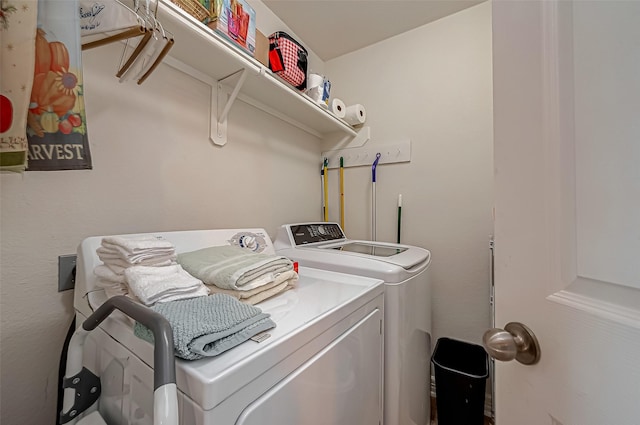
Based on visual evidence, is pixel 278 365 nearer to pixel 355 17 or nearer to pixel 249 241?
pixel 249 241

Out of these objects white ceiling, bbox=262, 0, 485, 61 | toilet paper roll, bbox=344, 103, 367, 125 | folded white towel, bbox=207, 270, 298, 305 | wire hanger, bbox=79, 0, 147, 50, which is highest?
white ceiling, bbox=262, 0, 485, 61

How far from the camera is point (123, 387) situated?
0.66 meters

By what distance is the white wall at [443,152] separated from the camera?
5.77 feet

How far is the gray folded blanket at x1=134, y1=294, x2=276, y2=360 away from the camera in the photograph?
20.4 inches

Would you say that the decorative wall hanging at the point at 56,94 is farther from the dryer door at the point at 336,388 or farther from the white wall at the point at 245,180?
the dryer door at the point at 336,388

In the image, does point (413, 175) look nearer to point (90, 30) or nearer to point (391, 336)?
point (391, 336)

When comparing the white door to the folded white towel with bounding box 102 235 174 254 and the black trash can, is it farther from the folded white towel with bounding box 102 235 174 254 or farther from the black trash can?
the black trash can

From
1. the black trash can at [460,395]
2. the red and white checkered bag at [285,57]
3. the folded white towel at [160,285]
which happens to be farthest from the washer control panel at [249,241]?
the black trash can at [460,395]

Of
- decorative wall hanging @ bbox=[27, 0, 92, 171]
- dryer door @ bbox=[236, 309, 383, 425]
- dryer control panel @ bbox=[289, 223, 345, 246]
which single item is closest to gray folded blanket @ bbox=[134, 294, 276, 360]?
dryer door @ bbox=[236, 309, 383, 425]

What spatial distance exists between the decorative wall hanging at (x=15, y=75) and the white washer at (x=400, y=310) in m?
1.10

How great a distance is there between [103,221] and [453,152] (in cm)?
214

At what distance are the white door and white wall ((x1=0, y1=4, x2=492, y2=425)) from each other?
137cm

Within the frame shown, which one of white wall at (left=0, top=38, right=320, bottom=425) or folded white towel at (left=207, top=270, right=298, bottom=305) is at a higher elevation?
white wall at (left=0, top=38, right=320, bottom=425)

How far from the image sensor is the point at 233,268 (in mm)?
845
